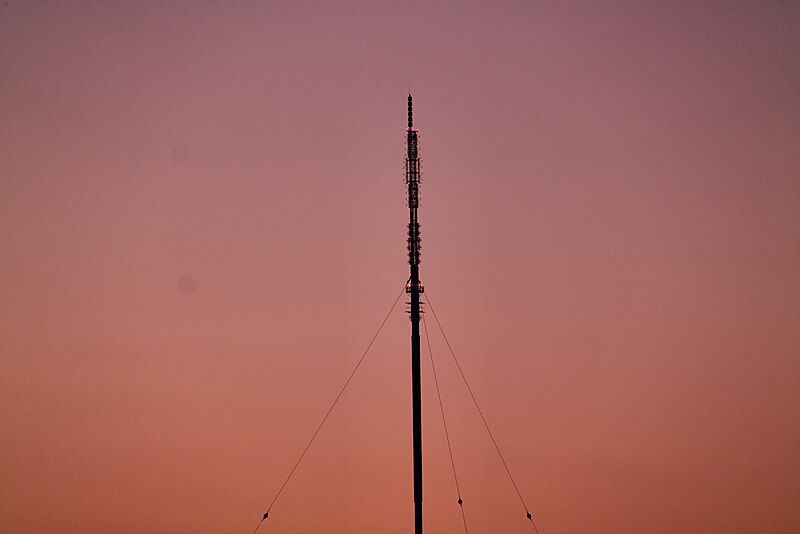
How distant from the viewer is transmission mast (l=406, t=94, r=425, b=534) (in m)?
19.4

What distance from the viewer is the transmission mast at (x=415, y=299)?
19.4m

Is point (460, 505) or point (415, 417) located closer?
point (415, 417)

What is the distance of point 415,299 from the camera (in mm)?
19516

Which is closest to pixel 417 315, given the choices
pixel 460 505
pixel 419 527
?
pixel 419 527

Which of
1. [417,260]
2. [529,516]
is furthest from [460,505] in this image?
[417,260]

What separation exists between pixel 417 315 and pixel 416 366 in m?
1.36

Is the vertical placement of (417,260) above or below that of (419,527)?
above

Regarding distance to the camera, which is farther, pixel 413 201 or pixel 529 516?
pixel 529 516

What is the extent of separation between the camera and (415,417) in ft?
64.5

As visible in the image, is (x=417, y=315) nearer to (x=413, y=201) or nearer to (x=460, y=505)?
(x=413, y=201)

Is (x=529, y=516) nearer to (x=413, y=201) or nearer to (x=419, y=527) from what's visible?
(x=419, y=527)

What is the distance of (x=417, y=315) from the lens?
772 inches

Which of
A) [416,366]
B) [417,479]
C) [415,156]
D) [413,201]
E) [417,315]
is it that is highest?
[415,156]

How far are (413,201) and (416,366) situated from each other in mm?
4422
